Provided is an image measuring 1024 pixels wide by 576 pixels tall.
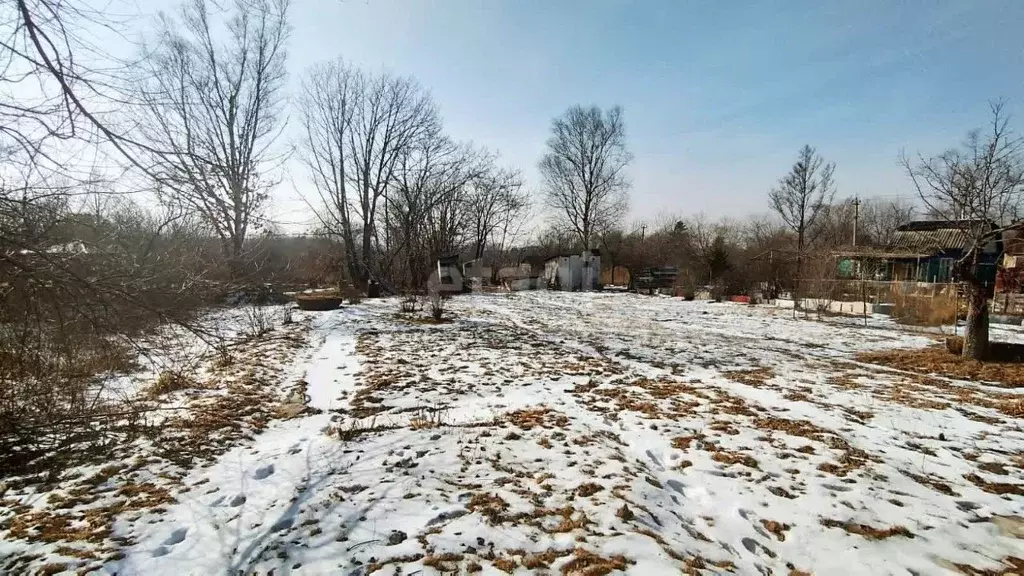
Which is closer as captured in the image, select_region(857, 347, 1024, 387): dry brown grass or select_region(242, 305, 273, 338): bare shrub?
select_region(857, 347, 1024, 387): dry brown grass

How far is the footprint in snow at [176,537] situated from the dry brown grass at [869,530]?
3.78m

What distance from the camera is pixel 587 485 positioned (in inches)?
122

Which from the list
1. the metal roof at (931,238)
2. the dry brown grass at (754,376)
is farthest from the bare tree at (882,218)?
the dry brown grass at (754,376)

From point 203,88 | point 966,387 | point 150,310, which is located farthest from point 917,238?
point 203,88

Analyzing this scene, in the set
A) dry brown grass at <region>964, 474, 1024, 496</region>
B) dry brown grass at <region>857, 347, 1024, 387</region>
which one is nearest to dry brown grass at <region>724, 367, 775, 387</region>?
dry brown grass at <region>857, 347, 1024, 387</region>

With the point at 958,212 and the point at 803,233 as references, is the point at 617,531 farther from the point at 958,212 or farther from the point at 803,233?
the point at 803,233

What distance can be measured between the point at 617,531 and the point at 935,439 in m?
3.50

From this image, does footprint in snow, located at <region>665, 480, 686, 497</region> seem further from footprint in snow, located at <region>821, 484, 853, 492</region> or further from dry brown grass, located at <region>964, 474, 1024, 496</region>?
dry brown grass, located at <region>964, 474, 1024, 496</region>

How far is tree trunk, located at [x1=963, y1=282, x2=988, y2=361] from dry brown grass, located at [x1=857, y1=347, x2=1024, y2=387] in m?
0.20

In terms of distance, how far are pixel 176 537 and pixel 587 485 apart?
2.53m

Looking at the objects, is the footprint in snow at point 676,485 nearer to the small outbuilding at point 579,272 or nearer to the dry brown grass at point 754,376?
the dry brown grass at point 754,376

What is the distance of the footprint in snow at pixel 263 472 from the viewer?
335 cm

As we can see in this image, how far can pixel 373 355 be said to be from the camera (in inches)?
314

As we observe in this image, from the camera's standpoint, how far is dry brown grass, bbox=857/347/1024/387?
6.15 meters
